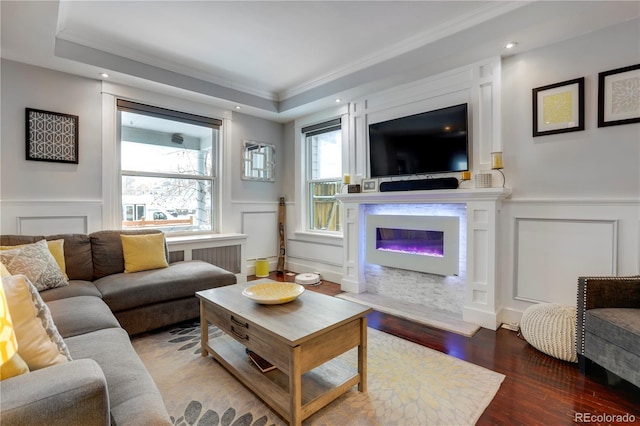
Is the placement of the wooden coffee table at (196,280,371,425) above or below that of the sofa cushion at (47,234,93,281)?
below

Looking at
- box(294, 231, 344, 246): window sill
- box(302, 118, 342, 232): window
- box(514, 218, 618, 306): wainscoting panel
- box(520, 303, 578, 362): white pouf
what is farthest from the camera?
box(302, 118, 342, 232): window

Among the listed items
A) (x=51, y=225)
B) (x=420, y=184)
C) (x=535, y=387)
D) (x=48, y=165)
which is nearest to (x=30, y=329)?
(x=535, y=387)

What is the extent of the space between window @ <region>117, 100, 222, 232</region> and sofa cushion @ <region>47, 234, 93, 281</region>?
717 mm

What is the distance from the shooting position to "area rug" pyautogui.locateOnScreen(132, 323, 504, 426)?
61.4 inches

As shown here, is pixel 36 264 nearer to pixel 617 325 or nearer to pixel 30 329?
pixel 30 329

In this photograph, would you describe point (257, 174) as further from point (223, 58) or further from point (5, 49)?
point (5, 49)

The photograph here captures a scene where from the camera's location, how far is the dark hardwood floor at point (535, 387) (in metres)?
1.57

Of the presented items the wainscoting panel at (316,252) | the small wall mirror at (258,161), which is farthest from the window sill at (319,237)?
the small wall mirror at (258,161)

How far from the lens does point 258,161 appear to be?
15.2 feet

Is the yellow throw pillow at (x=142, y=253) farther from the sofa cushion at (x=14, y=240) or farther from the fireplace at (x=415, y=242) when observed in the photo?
the fireplace at (x=415, y=242)

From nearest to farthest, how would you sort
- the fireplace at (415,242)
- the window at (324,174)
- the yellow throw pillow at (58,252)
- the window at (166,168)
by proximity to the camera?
the yellow throw pillow at (58,252) → the fireplace at (415,242) → the window at (166,168) → the window at (324,174)

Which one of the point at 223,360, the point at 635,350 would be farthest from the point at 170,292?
the point at 635,350

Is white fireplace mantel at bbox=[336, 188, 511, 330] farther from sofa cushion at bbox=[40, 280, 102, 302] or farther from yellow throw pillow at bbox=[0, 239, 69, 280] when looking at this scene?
yellow throw pillow at bbox=[0, 239, 69, 280]

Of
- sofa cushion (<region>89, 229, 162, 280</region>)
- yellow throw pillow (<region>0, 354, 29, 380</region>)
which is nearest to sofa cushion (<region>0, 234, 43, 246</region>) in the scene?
sofa cushion (<region>89, 229, 162, 280</region>)
